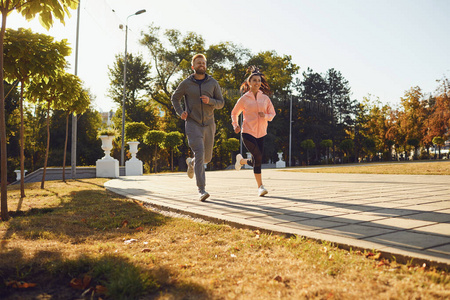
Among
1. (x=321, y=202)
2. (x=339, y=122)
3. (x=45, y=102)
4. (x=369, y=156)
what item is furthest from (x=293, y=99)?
(x=321, y=202)

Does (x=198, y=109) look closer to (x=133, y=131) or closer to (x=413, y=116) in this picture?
(x=133, y=131)

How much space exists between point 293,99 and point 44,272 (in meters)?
50.8

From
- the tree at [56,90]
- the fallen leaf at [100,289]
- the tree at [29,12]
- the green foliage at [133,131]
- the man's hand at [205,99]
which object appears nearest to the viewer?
the fallen leaf at [100,289]

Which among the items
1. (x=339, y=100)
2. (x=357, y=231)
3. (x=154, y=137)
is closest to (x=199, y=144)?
(x=357, y=231)

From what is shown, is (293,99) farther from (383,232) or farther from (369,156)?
(383,232)

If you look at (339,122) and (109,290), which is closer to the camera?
(109,290)

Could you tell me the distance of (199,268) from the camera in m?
2.54

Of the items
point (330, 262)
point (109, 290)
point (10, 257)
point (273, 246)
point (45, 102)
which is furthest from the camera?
point (45, 102)

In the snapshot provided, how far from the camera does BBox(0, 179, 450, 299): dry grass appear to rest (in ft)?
6.87

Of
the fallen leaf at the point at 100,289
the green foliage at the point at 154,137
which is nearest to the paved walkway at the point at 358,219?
the fallen leaf at the point at 100,289

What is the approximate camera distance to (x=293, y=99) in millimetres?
51562

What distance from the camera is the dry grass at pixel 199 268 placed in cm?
209

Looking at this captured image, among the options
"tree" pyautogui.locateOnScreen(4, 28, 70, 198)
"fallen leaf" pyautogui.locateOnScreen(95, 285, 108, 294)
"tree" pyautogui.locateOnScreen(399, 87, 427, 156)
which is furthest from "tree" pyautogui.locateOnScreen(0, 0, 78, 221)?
"tree" pyautogui.locateOnScreen(399, 87, 427, 156)

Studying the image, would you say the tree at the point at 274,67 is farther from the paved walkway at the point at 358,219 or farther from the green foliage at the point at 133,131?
the paved walkway at the point at 358,219
